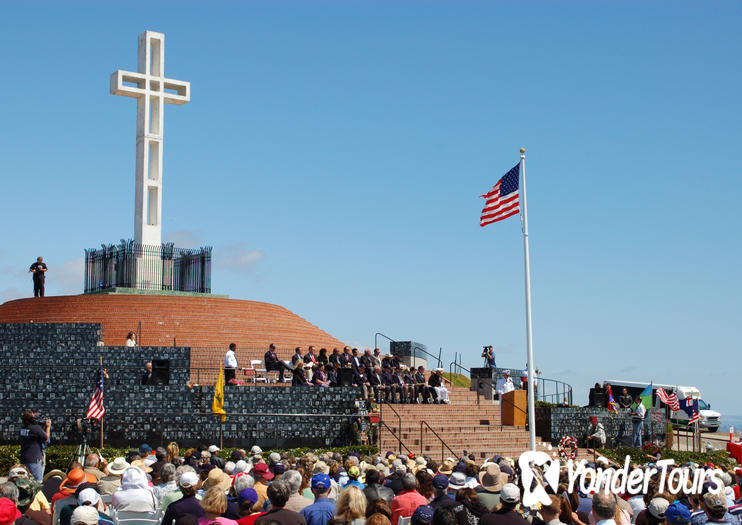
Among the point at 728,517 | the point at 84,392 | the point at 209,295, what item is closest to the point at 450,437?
the point at 84,392

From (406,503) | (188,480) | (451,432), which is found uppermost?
(188,480)

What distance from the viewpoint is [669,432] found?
1064 inches

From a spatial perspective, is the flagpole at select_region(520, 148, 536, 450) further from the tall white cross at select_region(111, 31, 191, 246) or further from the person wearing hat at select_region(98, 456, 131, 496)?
the tall white cross at select_region(111, 31, 191, 246)

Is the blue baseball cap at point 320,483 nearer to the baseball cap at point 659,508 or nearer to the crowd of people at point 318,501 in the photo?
the crowd of people at point 318,501

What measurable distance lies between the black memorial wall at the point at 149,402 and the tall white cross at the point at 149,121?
819 cm

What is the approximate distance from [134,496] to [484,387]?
65.2ft

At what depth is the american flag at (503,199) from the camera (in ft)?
65.5

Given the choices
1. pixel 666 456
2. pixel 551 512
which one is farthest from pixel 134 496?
pixel 666 456

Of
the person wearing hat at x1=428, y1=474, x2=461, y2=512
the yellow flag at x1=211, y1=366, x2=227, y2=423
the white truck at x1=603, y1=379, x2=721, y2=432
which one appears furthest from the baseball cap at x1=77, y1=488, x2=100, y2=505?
the white truck at x1=603, y1=379, x2=721, y2=432

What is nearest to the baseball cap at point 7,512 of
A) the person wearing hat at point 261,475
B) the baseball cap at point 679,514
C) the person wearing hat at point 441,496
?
the person wearing hat at point 261,475

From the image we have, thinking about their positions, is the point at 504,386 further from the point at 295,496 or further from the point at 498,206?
the point at 295,496

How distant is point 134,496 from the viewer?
7816 millimetres

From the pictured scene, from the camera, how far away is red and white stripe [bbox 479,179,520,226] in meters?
20.0

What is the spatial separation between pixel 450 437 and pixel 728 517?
1445 cm
